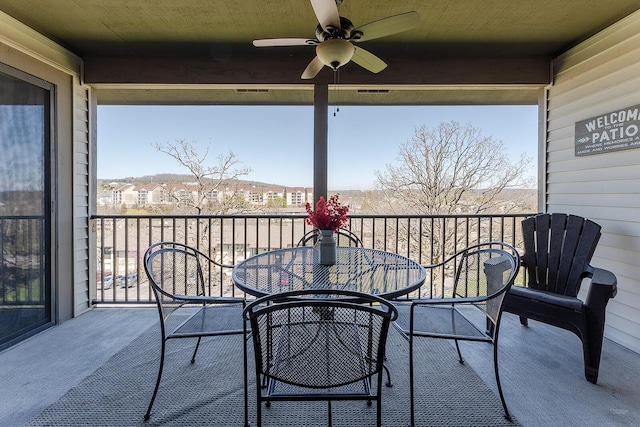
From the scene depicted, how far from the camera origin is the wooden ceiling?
2.50 metres

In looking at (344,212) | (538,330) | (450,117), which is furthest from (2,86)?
(450,117)

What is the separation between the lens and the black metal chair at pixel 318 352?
122 cm

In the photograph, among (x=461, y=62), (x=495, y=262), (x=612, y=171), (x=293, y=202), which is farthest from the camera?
(x=293, y=202)

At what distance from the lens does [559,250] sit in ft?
9.04

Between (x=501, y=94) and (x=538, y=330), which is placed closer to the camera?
(x=538, y=330)

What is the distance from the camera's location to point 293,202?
4.59 m

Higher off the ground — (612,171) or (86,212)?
(612,171)

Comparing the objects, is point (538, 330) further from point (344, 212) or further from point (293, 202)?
point (293, 202)

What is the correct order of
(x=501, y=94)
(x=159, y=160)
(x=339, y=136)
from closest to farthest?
(x=501, y=94) < (x=159, y=160) < (x=339, y=136)

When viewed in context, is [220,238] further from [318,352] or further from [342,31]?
[318,352]

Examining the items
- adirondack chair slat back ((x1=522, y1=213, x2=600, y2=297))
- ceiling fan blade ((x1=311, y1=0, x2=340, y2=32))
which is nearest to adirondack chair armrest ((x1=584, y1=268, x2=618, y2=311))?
adirondack chair slat back ((x1=522, y1=213, x2=600, y2=297))

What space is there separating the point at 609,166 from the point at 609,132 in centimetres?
29

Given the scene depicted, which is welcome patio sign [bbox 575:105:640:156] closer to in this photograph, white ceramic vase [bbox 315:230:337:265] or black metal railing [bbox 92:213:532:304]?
black metal railing [bbox 92:213:532:304]

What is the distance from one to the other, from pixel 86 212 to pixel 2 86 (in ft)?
4.40
